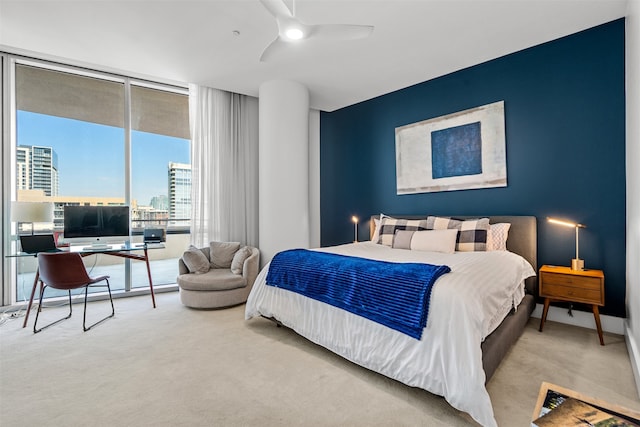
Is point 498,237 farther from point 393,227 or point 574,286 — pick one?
point 393,227

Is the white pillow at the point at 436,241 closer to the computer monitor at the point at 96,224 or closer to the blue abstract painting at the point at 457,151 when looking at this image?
the blue abstract painting at the point at 457,151

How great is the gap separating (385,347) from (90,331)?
2.85m

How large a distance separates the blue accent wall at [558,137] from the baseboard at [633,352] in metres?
0.29

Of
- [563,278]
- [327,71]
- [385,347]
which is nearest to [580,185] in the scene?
[563,278]

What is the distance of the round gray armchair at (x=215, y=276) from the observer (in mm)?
3490

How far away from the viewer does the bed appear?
5.25ft

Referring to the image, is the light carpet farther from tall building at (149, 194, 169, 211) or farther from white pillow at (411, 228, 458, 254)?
tall building at (149, 194, 169, 211)

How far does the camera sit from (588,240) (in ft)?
9.55

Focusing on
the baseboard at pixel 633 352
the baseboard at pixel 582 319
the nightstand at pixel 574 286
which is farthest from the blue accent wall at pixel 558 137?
the nightstand at pixel 574 286

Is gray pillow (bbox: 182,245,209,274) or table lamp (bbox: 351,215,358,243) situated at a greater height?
table lamp (bbox: 351,215,358,243)

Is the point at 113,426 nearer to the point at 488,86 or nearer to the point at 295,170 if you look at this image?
the point at 295,170

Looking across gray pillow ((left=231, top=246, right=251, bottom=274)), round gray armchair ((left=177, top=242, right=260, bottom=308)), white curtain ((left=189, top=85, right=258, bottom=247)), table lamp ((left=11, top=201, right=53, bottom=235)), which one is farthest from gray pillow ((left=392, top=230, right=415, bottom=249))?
table lamp ((left=11, top=201, right=53, bottom=235))

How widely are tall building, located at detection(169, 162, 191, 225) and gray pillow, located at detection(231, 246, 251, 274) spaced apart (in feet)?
4.19

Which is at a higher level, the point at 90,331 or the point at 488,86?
the point at 488,86
